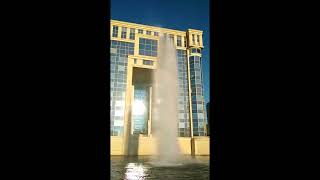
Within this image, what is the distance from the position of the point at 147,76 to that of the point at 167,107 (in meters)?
12.7

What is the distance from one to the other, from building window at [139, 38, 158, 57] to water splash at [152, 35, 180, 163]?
58.7 inches

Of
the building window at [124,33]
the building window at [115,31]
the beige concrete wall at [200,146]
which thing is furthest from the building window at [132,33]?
the beige concrete wall at [200,146]

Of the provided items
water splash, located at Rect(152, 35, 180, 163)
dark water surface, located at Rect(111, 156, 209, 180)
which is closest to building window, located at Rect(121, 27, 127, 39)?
water splash, located at Rect(152, 35, 180, 163)

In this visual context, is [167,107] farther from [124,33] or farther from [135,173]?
[135,173]

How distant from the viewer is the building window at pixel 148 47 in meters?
39.3

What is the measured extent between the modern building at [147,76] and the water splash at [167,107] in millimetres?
2390

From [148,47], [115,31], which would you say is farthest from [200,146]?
[115,31]

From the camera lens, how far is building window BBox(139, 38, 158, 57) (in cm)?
3928

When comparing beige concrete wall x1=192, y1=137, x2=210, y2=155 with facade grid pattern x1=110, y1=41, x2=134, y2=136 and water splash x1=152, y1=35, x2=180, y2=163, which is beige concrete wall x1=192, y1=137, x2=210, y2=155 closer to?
water splash x1=152, y1=35, x2=180, y2=163

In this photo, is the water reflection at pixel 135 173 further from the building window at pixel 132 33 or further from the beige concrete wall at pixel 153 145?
the building window at pixel 132 33
